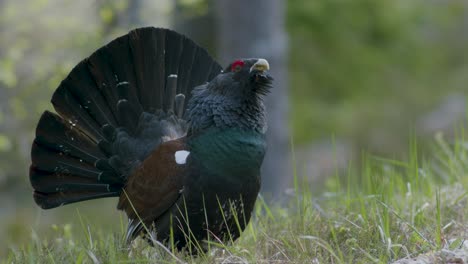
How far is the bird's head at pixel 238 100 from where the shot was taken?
14.1ft

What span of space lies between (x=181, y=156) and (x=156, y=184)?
257mm

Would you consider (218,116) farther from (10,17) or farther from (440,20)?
(440,20)

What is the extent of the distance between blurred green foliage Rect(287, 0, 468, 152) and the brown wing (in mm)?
6332

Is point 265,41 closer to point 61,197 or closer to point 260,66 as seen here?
point 61,197

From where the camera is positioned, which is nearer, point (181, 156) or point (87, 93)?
point (181, 156)

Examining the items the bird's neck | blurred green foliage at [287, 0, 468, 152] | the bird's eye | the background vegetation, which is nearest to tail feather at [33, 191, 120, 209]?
the bird's neck

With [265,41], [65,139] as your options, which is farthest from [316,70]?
[65,139]

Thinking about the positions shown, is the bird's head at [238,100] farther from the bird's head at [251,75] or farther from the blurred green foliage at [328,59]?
the blurred green foliage at [328,59]

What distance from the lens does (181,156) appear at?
433 centimetres

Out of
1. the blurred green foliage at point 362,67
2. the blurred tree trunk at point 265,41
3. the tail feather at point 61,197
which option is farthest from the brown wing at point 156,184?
the blurred green foliage at point 362,67

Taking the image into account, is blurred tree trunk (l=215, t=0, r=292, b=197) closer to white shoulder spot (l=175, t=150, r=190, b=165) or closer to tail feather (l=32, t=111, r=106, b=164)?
tail feather (l=32, t=111, r=106, b=164)

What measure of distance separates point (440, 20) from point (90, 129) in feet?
31.3

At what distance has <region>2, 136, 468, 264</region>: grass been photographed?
12.0 feet

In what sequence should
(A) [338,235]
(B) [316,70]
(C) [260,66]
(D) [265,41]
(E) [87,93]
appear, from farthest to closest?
1. (B) [316,70]
2. (D) [265,41]
3. (E) [87,93]
4. (C) [260,66]
5. (A) [338,235]
